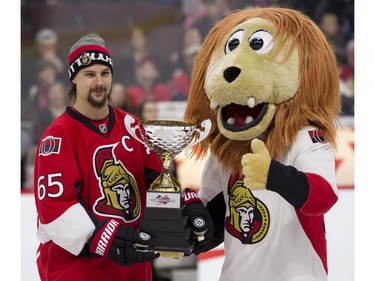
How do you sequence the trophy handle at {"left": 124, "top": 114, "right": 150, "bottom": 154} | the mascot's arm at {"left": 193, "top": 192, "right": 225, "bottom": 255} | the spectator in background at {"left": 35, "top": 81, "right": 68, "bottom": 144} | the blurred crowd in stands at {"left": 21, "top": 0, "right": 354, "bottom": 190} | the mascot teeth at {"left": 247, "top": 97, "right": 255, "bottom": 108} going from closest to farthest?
the mascot teeth at {"left": 247, "top": 97, "right": 255, "bottom": 108}
the trophy handle at {"left": 124, "top": 114, "right": 150, "bottom": 154}
the mascot's arm at {"left": 193, "top": 192, "right": 225, "bottom": 255}
the spectator in background at {"left": 35, "top": 81, "right": 68, "bottom": 144}
the blurred crowd in stands at {"left": 21, "top": 0, "right": 354, "bottom": 190}

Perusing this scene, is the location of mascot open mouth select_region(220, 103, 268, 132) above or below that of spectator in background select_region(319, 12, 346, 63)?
below

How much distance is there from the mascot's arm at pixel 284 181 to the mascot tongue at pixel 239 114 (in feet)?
0.54

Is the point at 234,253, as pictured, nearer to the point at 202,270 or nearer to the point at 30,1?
the point at 202,270

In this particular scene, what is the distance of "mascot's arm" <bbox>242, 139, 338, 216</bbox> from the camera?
166cm

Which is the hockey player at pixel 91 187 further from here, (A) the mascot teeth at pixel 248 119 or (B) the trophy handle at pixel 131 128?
(A) the mascot teeth at pixel 248 119

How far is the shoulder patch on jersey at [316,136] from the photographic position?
1800 millimetres

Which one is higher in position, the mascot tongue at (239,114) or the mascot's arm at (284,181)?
the mascot tongue at (239,114)

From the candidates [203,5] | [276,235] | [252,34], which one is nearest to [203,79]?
[252,34]

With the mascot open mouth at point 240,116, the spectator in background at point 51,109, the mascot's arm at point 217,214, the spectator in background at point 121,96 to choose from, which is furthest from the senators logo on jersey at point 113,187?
the spectator in background at point 121,96

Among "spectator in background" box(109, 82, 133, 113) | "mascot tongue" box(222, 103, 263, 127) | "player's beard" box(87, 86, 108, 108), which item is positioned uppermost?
"spectator in background" box(109, 82, 133, 113)

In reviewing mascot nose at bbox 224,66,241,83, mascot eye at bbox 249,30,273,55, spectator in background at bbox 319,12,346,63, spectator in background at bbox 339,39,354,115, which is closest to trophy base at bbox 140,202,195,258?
mascot nose at bbox 224,66,241,83

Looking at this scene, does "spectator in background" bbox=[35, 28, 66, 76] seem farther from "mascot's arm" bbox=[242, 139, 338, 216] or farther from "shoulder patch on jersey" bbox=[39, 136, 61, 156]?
"mascot's arm" bbox=[242, 139, 338, 216]

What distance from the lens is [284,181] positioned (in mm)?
1652
